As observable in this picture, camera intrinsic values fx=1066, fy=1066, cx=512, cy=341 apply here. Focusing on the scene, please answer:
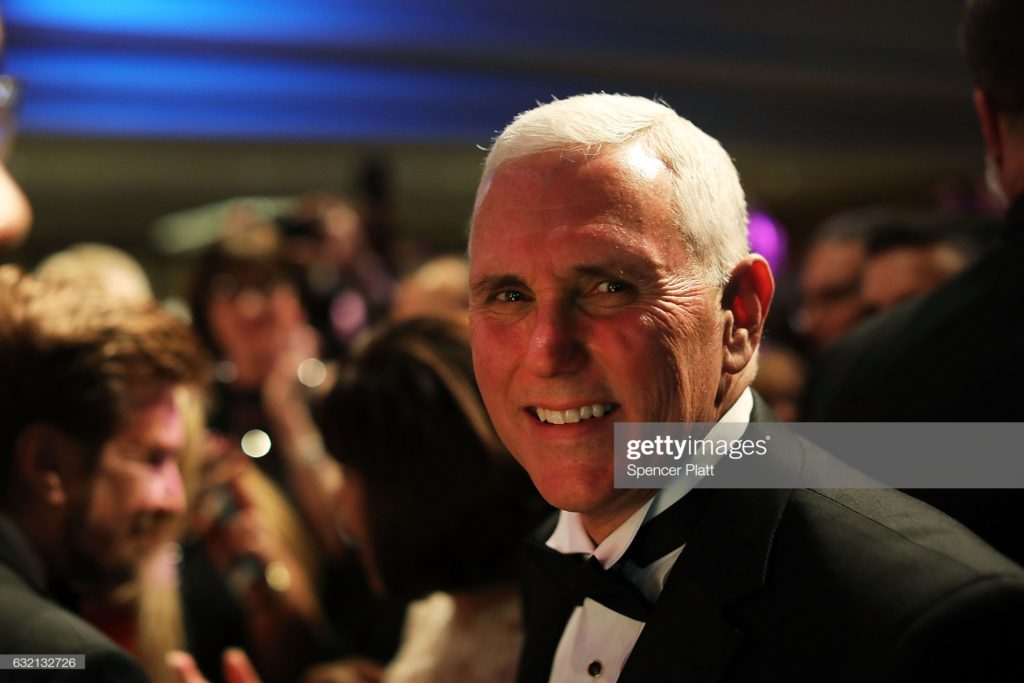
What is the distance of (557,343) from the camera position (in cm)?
122

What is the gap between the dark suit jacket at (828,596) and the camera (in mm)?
1014

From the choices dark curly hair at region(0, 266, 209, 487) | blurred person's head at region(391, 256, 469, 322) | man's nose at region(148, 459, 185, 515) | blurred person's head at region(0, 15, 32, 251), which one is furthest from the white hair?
blurred person's head at region(391, 256, 469, 322)

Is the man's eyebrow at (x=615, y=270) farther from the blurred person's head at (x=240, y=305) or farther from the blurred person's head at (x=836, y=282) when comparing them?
the blurred person's head at (x=836, y=282)

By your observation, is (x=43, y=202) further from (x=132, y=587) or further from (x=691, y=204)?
(x=691, y=204)

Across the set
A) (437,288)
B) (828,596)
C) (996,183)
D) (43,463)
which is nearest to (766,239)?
(437,288)

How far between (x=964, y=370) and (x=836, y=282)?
7.08 ft

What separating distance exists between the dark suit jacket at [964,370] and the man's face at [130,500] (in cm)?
119

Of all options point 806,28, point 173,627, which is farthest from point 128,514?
point 806,28

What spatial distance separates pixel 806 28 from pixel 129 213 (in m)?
6.88

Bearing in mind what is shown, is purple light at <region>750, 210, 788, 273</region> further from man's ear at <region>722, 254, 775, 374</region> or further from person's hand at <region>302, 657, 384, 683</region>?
man's ear at <region>722, 254, 775, 374</region>

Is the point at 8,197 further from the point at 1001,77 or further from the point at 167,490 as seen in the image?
the point at 1001,77

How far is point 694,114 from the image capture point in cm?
451

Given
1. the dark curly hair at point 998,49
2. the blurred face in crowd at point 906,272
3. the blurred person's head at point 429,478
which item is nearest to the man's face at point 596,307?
the blurred person's head at point 429,478

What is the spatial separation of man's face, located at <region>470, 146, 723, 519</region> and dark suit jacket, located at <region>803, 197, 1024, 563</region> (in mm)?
475
